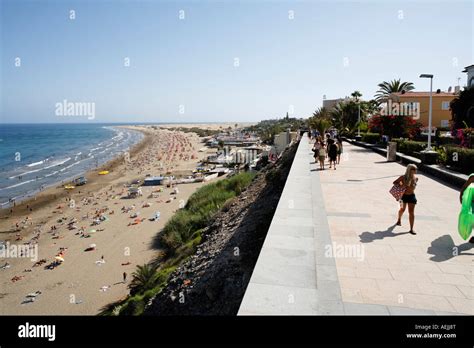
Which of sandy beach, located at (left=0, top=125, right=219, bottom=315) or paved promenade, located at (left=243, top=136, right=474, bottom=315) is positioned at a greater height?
paved promenade, located at (left=243, top=136, right=474, bottom=315)

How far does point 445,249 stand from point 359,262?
1.59 meters

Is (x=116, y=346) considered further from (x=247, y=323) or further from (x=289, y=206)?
(x=289, y=206)

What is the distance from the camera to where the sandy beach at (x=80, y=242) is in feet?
41.0

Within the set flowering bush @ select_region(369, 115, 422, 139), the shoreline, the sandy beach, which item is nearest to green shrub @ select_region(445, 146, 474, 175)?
flowering bush @ select_region(369, 115, 422, 139)

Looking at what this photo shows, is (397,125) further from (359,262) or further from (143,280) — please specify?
(359,262)

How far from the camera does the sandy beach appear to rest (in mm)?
12492

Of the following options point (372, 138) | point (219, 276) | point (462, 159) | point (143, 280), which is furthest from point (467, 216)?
point (372, 138)

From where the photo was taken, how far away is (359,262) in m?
4.64

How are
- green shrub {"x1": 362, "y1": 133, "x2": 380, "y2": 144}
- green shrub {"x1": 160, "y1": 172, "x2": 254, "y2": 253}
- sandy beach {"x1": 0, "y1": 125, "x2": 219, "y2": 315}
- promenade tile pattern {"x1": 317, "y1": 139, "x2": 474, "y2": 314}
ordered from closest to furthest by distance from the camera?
promenade tile pattern {"x1": 317, "y1": 139, "x2": 474, "y2": 314}, sandy beach {"x1": 0, "y1": 125, "x2": 219, "y2": 315}, green shrub {"x1": 160, "y1": 172, "x2": 254, "y2": 253}, green shrub {"x1": 362, "y1": 133, "x2": 380, "y2": 144}

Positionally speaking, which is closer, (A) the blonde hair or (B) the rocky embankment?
(B) the rocky embankment

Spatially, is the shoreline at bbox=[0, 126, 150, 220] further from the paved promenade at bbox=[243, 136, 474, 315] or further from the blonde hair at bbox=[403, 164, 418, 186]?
the blonde hair at bbox=[403, 164, 418, 186]

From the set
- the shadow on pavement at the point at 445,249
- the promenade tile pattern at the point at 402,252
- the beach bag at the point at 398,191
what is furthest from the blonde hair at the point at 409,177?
the shadow on pavement at the point at 445,249

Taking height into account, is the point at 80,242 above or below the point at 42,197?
below

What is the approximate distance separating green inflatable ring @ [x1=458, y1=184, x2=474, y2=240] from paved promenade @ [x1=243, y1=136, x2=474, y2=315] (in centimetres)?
23
